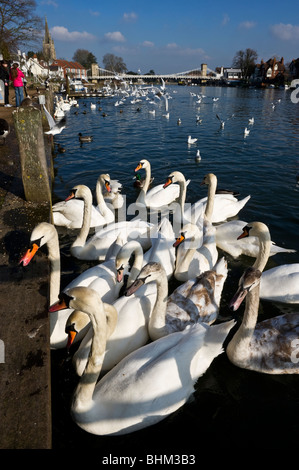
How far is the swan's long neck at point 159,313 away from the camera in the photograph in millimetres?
4215

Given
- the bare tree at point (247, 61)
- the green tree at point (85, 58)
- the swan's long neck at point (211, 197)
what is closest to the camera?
the swan's long neck at point (211, 197)

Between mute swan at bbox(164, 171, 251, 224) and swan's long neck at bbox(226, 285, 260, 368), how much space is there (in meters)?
4.21

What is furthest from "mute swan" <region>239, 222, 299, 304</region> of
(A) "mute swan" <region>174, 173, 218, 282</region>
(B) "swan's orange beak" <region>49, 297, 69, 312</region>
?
→ (B) "swan's orange beak" <region>49, 297, 69, 312</region>

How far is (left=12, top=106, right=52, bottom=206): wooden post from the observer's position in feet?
18.0

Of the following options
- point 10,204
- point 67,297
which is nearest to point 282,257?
point 67,297

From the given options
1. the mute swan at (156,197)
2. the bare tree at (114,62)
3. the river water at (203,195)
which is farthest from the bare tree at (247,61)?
the mute swan at (156,197)

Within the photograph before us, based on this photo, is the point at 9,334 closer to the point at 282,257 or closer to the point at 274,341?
the point at 274,341

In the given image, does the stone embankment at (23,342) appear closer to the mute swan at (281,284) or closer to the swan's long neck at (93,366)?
the swan's long neck at (93,366)

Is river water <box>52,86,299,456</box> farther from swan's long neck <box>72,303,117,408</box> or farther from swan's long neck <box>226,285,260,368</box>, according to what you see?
swan's long neck <box>72,303,117,408</box>

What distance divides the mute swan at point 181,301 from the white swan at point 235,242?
1623 mm

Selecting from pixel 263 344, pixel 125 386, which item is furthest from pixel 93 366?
pixel 263 344

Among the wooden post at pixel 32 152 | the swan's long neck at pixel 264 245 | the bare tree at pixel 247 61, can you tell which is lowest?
the swan's long neck at pixel 264 245
